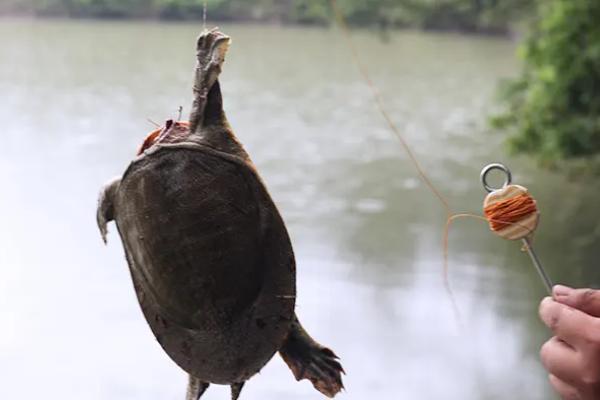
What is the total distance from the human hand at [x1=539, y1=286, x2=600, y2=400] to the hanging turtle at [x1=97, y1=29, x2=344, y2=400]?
0.63 ft

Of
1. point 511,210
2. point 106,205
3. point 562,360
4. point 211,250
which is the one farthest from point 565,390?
point 106,205

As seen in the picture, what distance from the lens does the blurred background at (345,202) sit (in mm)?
3494

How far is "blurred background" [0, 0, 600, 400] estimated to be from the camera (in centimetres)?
349

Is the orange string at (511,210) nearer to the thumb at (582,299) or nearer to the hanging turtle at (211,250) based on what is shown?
the thumb at (582,299)

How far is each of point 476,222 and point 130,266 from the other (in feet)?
15.1

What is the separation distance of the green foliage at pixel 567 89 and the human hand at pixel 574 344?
3.17 metres

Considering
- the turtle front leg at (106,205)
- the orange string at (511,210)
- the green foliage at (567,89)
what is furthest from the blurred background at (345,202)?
the orange string at (511,210)

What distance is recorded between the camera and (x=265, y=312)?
29.0 inches

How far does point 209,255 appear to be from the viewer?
71 centimetres

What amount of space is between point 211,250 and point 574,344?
11.8 inches

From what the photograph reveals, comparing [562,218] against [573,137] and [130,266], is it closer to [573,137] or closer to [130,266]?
[573,137]

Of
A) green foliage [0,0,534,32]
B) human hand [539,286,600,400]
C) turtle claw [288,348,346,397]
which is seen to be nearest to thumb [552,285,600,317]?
human hand [539,286,600,400]

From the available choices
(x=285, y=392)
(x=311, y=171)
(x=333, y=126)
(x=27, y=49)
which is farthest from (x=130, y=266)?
(x=27, y=49)

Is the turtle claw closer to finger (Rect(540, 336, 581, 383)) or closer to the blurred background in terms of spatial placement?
finger (Rect(540, 336, 581, 383))
